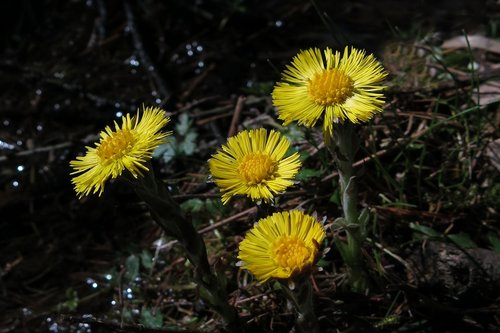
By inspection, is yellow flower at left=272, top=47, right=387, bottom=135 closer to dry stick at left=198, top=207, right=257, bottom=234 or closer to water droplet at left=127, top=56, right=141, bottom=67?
dry stick at left=198, top=207, right=257, bottom=234

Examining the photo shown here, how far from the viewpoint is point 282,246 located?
1271 millimetres

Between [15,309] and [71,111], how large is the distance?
4.12 ft

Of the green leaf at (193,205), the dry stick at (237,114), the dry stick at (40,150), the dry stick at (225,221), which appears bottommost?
the dry stick at (225,221)

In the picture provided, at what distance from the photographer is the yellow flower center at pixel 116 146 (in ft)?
4.63

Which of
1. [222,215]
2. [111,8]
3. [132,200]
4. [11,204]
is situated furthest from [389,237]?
[111,8]

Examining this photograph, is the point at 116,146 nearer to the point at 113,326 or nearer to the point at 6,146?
the point at 113,326

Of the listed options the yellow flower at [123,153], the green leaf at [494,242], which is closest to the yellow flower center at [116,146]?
the yellow flower at [123,153]

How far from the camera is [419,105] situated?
228 centimetres

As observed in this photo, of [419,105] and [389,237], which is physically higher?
[419,105]

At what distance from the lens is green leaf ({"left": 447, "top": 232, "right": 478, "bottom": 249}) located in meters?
1.71

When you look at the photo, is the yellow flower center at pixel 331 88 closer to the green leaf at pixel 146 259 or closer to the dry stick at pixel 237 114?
the dry stick at pixel 237 114

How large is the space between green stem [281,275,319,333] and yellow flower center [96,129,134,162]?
576 mm

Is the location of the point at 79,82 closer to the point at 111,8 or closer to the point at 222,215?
the point at 111,8

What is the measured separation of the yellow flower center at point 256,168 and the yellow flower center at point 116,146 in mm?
329
